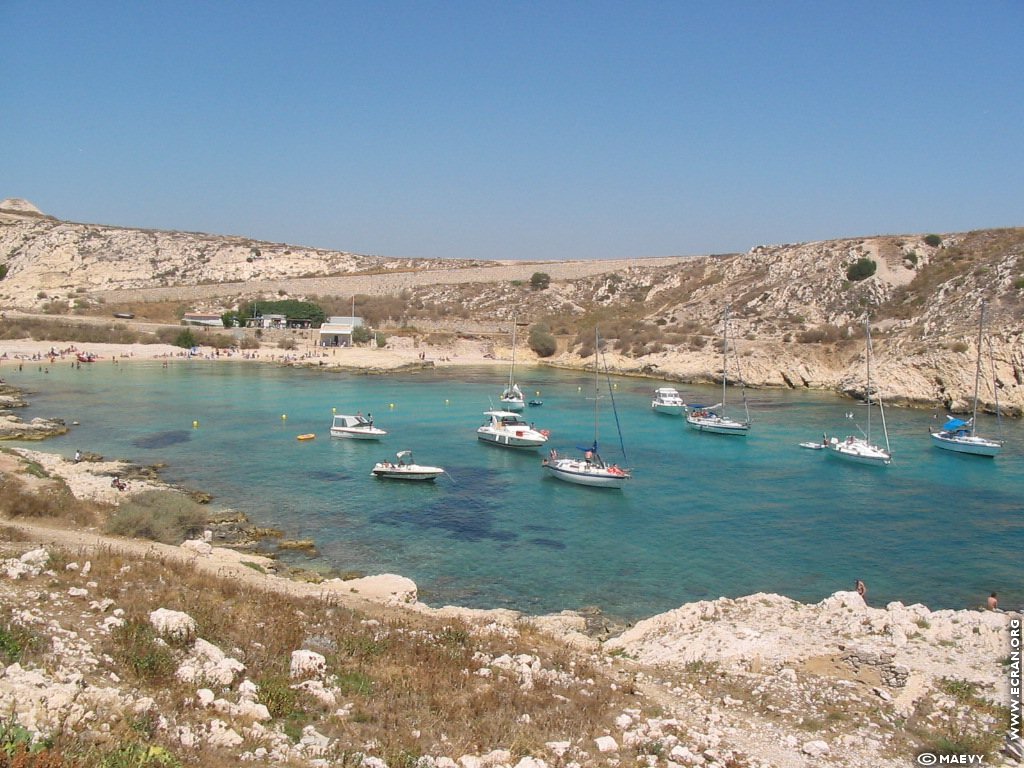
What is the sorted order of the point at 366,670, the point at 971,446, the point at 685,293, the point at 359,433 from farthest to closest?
the point at 685,293, the point at 359,433, the point at 971,446, the point at 366,670

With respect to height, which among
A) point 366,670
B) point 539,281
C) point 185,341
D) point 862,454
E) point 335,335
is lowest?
point 862,454

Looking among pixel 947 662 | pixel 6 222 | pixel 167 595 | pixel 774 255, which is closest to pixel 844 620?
pixel 947 662

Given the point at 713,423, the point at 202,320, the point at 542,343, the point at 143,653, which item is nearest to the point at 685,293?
the point at 542,343

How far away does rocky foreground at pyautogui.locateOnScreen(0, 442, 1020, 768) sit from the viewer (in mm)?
7516

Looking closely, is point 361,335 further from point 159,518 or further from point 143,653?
point 143,653

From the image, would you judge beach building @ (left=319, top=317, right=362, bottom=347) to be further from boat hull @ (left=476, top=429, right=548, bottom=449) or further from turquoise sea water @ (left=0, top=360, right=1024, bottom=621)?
boat hull @ (left=476, top=429, right=548, bottom=449)

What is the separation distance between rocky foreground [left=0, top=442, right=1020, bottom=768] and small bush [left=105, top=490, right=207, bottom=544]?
4.23 meters

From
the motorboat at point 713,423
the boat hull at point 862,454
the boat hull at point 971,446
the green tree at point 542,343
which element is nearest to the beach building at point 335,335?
the green tree at point 542,343

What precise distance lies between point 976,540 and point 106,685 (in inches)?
1086

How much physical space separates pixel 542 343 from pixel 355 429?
164ft

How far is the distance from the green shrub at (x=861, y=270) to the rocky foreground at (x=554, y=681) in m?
75.3

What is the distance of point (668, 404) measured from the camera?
177ft

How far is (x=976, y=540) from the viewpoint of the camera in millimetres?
25922

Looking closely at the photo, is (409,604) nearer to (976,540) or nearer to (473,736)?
(473,736)
